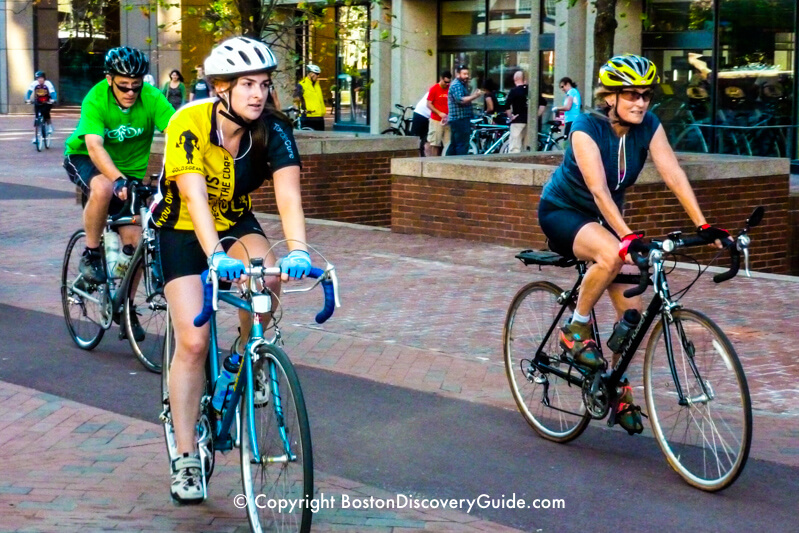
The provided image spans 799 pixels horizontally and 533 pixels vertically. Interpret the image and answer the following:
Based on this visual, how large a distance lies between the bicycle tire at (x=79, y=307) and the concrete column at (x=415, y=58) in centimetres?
2362

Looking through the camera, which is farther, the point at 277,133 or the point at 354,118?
the point at 354,118

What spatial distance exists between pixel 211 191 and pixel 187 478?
1058mm

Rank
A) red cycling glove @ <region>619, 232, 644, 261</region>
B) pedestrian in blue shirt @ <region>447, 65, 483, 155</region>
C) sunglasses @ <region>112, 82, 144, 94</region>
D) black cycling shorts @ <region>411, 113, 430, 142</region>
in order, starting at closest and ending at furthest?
red cycling glove @ <region>619, 232, 644, 261</region> → sunglasses @ <region>112, 82, 144, 94</region> → pedestrian in blue shirt @ <region>447, 65, 483, 155</region> → black cycling shorts @ <region>411, 113, 430, 142</region>

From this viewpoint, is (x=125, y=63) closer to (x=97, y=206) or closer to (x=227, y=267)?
(x=97, y=206)

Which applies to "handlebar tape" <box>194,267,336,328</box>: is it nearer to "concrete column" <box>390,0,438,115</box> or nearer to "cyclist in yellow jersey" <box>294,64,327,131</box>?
"cyclist in yellow jersey" <box>294,64,327,131</box>

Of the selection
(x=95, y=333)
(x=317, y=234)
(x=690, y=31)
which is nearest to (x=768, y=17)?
(x=690, y=31)

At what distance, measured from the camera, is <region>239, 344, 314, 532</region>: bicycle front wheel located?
395 centimetres

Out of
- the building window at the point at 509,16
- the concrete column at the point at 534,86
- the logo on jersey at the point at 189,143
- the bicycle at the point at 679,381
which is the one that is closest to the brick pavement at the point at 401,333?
the bicycle at the point at 679,381

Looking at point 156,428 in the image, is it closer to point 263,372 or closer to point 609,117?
point 263,372

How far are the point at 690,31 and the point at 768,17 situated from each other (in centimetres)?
196

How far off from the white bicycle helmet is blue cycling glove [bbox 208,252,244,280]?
72cm

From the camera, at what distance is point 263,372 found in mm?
4176

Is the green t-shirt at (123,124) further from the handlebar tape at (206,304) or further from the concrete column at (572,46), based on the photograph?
the concrete column at (572,46)

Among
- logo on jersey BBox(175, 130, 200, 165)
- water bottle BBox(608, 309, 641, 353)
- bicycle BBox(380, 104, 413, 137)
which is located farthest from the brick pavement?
bicycle BBox(380, 104, 413, 137)
